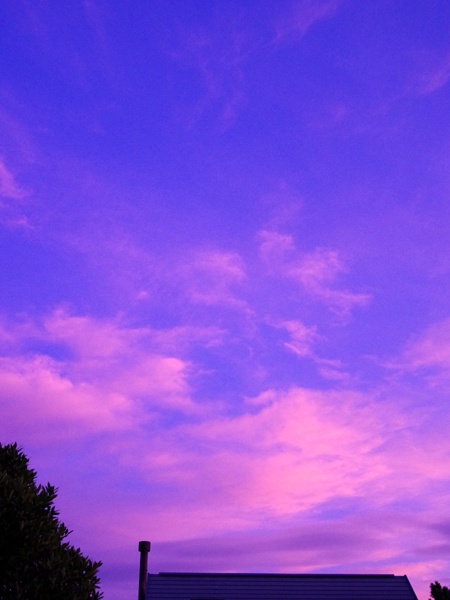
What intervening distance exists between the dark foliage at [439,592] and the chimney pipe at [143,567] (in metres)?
17.0

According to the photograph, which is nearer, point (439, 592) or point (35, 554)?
point (35, 554)

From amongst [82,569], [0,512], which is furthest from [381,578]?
[0,512]

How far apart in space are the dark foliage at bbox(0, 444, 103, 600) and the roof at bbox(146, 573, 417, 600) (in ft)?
65.9

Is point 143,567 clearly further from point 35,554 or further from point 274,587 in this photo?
point 35,554

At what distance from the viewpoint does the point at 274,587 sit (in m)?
33.9

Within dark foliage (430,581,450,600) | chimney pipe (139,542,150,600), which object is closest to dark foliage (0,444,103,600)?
chimney pipe (139,542,150,600)

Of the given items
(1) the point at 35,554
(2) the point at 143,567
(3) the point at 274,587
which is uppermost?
(2) the point at 143,567

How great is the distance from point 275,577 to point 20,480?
2468 centimetres

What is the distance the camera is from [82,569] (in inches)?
571

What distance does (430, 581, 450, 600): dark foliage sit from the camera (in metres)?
34.7

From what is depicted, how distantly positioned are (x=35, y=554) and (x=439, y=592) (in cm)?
2948

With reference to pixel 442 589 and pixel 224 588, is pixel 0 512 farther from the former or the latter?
pixel 442 589

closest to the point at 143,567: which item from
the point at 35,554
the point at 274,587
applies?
the point at 274,587

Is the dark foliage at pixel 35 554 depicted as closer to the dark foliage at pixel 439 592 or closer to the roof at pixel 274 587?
the roof at pixel 274 587
